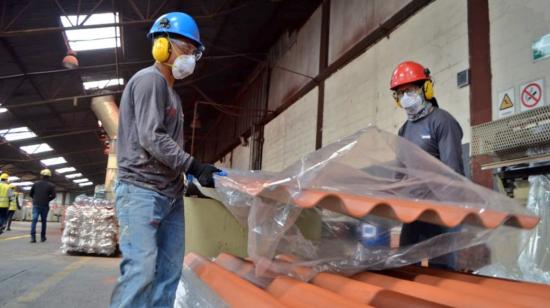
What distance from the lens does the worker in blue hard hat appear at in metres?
1.59

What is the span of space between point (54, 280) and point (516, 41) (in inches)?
178

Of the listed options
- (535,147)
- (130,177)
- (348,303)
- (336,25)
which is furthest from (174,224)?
(336,25)

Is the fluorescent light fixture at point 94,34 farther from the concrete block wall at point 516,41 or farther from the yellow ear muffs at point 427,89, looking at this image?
the yellow ear muffs at point 427,89

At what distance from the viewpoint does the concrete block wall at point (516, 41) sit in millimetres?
3135

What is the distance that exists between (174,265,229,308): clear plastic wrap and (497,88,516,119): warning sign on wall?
285 centimetres

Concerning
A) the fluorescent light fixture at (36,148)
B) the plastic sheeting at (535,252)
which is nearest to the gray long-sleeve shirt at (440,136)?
the plastic sheeting at (535,252)

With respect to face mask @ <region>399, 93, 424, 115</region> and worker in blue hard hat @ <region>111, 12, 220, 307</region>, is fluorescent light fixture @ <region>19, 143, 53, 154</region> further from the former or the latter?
face mask @ <region>399, 93, 424, 115</region>

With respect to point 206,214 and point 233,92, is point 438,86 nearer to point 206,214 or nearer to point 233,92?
point 206,214

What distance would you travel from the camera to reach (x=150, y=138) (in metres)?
1.64

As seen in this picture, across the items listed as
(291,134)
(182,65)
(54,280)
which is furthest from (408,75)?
(291,134)

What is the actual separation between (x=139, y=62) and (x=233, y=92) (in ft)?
16.7

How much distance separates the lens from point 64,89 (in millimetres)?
10102

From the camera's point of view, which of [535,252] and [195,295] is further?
[535,252]

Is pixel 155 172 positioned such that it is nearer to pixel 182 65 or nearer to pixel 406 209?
pixel 182 65
